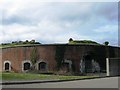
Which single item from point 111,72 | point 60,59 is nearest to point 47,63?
point 60,59

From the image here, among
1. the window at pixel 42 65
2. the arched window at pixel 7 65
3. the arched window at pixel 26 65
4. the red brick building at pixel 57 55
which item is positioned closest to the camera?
the red brick building at pixel 57 55

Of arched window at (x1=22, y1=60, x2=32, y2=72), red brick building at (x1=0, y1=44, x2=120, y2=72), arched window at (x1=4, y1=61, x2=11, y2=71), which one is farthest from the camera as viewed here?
arched window at (x1=4, y1=61, x2=11, y2=71)

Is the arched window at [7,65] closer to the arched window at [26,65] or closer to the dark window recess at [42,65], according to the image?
the arched window at [26,65]

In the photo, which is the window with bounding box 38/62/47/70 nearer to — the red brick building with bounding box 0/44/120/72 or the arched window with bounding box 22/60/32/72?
the red brick building with bounding box 0/44/120/72

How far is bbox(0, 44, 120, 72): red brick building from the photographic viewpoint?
3528 cm

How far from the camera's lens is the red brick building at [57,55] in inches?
1389

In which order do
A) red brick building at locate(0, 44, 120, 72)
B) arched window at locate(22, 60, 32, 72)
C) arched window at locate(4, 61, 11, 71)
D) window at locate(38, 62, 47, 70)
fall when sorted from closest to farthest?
red brick building at locate(0, 44, 120, 72) → window at locate(38, 62, 47, 70) → arched window at locate(22, 60, 32, 72) → arched window at locate(4, 61, 11, 71)

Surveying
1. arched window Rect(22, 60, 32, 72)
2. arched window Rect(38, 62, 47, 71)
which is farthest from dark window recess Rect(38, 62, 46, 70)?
arched window Rect(22, 60, 32, 72)

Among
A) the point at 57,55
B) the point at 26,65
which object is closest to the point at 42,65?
the point at 26,65

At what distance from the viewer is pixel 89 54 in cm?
3594

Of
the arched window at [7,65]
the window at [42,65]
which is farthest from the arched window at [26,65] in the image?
the arched window at [7,65]

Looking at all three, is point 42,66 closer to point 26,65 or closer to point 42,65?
point 42,65

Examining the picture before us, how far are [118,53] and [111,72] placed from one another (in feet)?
39.6

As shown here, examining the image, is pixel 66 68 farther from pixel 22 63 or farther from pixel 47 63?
pixel 22 63
